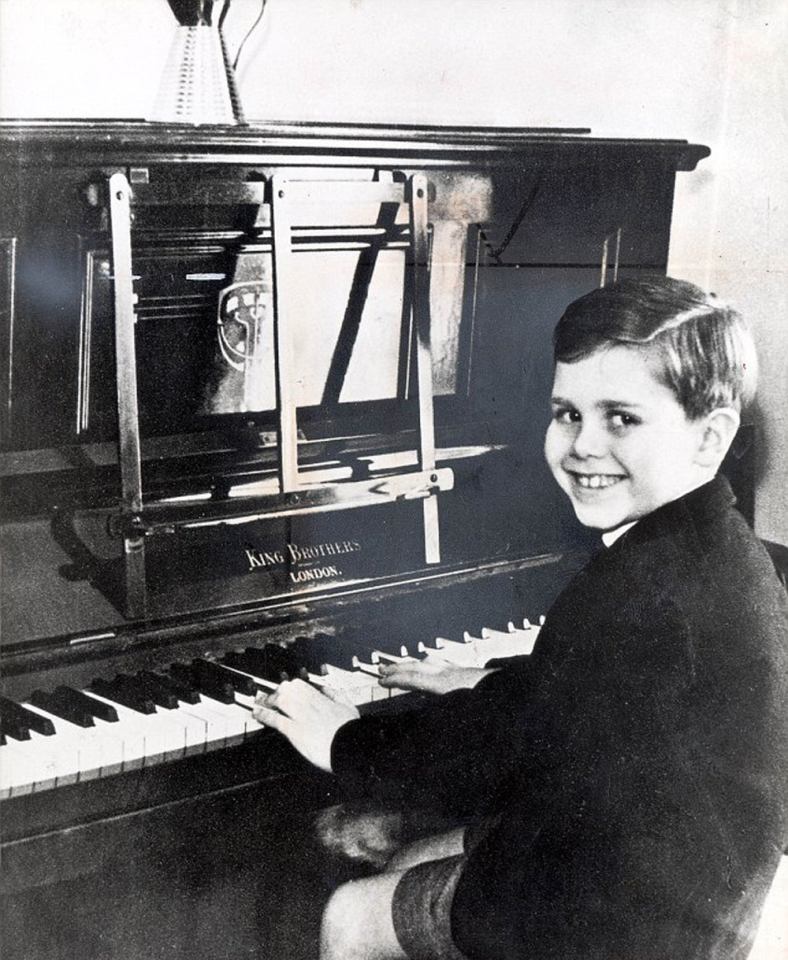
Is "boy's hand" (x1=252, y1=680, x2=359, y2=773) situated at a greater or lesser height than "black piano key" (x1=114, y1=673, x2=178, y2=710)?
lesser

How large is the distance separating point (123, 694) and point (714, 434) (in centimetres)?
97

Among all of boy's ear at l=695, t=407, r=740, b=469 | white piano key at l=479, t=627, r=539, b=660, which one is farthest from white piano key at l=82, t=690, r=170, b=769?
boy's ear at l=695, t=407, r=740, b=469

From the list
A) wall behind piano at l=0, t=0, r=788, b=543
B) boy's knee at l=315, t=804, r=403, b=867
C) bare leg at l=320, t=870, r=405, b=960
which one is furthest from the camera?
wall behind piano at l=0, t=0, r=788, b=543

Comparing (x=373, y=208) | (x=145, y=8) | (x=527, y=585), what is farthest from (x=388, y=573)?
(x=145, y=8)

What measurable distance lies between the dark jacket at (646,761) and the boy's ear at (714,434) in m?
0.18

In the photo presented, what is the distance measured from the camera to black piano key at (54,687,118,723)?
4.69 feet

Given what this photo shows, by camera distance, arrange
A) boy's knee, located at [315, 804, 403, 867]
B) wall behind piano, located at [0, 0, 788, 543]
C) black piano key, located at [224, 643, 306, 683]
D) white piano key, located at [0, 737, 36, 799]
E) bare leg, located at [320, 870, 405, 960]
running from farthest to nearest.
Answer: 1. wall behind piano, located at [0, 0, 788, 543]
2. boy's knee, located at [315, 804, 403, 867]
3. black piano key, located at [224, 643, 306, 683]
4. bare leg, located at [320, 870, 405, 960]
5. white piano key, located at [0, 737, 36, 799]

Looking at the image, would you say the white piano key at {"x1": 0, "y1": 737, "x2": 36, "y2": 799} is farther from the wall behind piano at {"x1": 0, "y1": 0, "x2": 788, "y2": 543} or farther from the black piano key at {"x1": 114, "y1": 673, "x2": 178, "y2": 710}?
the wall behind piano at {"x1": 0, "y1": 0, "x2": 788, "y2": 543}

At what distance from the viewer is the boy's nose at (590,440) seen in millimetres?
1594

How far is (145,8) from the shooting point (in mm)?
1949

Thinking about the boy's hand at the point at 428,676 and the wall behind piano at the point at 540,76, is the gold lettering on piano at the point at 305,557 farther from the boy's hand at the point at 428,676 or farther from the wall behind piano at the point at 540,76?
the wall behind piano at the point at 540,76

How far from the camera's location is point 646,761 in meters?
1.44

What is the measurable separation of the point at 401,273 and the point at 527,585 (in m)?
0.64

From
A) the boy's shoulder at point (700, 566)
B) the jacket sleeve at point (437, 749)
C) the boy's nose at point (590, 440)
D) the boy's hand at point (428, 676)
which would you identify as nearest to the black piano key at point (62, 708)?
the jacket sleeve at point (437, 749)
